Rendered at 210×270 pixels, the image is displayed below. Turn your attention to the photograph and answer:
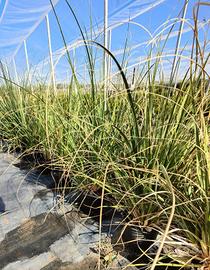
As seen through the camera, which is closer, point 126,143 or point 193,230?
point 193,230

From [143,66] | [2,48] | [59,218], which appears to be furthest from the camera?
[2,48]

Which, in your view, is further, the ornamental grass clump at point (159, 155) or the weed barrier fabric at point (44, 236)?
the weed barrier fabric at point (44, 236)

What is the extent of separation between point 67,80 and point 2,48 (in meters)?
6.08

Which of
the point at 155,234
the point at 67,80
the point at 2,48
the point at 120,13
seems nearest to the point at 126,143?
the point at 155,234

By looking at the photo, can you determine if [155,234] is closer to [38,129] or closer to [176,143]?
[176,143]

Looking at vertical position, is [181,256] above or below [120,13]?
below

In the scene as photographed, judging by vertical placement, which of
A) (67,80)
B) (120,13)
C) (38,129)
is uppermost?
(120,13)

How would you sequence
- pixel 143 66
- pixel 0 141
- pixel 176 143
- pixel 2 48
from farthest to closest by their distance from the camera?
pixel 2 48
pixel 0 141
pixel 143 66
pixel 176 143

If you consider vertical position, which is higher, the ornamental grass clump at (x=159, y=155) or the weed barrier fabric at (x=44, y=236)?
the ornamental grass clump at (x=159, y=155)

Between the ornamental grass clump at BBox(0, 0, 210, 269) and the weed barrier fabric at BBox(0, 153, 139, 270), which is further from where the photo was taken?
→ the weed barrier fabric at BBox(0, 153, 139, 270)

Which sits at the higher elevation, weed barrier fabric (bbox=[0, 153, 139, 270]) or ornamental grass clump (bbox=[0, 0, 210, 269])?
ornamental grass clump (bbox=[0, 0, 210, 269])

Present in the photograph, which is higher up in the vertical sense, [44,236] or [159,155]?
[159,155]

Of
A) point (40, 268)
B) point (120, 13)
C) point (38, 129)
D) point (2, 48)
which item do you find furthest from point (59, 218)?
point (2, 48)

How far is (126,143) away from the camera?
120 cm
